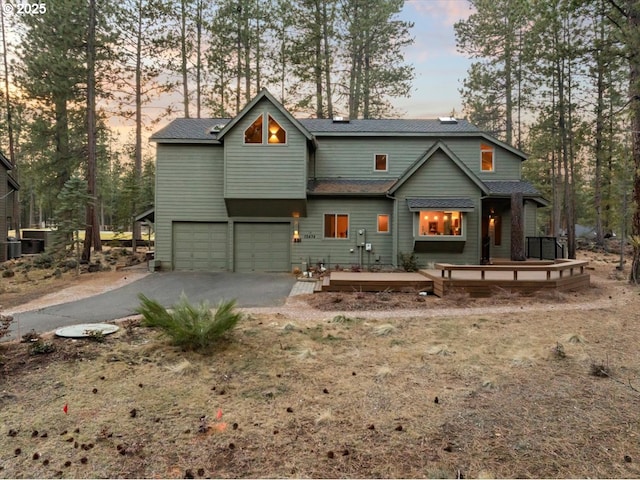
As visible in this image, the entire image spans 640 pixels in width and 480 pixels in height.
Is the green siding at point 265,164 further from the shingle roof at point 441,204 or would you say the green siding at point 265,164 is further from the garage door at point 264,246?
the shingle roof at point 441,204

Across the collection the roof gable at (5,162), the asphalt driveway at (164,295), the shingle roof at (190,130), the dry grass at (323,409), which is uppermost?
the shingle roof at (190,130)

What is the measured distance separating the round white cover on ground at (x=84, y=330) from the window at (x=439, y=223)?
11.6 meters

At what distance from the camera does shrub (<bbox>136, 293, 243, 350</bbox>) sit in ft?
18.6

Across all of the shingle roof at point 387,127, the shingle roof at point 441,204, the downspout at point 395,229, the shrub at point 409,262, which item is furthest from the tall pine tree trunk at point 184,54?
the shrub at point 409,262

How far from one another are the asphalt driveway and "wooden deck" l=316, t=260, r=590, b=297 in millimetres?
2113

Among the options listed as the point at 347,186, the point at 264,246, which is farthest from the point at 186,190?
the point at 347,186

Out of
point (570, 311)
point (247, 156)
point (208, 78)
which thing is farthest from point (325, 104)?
point (570, 311)

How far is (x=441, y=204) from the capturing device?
47.7 ft

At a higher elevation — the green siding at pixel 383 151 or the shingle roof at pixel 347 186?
the green siding at pixel 383 151

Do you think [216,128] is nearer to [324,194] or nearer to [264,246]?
[264,246]

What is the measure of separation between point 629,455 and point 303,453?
2.80 meters

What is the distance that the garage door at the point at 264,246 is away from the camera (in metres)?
16.1

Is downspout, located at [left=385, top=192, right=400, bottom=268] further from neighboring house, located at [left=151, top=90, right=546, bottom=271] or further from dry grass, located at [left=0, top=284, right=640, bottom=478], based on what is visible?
dry grass, located at [left=0, top=284, right=640, bottom=478]

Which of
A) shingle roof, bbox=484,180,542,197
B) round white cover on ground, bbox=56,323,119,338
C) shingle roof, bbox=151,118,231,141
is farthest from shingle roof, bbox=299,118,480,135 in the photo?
round white cover on ground, bbox=56,323,119,338
